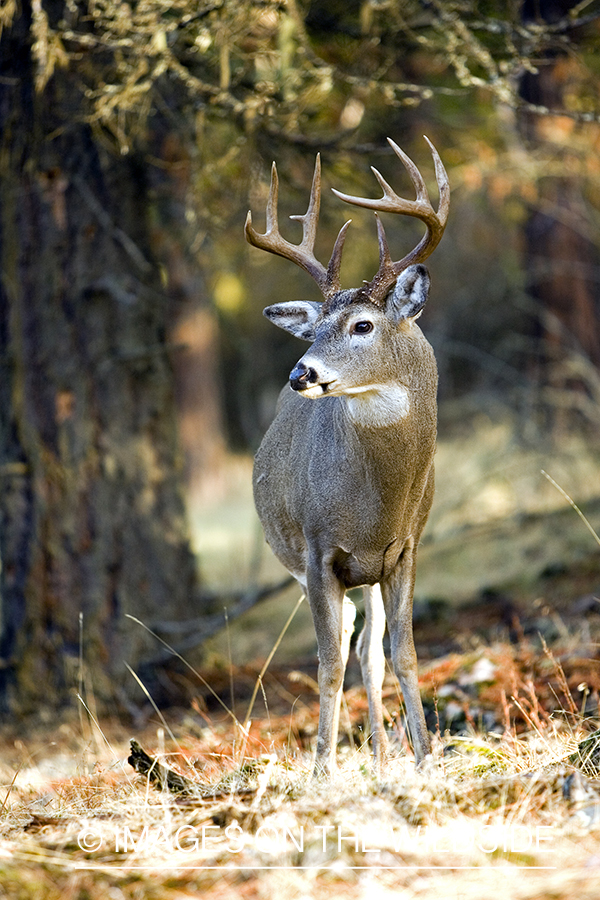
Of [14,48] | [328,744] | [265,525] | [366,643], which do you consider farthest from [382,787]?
[14,48]

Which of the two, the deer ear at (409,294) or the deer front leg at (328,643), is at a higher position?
the deer ear at (409,294)

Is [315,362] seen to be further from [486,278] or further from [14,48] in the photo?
[486,278]

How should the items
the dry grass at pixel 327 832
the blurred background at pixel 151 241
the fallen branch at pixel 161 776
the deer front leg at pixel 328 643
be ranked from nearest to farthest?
the dry grass at pixel 327 832, the fallen branch at pixel 161 776, the deer front leg at pixel 328 643, the blurred background at pixel 151 241

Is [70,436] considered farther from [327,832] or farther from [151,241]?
[327,832]

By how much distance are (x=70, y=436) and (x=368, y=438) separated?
3.75m

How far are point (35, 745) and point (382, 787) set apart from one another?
392 centimetres

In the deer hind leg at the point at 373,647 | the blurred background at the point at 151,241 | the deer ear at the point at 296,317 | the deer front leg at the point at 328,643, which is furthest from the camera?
the blurred background at the point at 151,241

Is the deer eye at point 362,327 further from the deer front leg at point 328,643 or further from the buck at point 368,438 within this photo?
the deer front leg at point 328,643

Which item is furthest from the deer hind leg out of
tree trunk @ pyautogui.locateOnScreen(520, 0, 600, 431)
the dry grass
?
tree trunk @ pyautogui.locateOnScreen(520, 0, 600, 431)

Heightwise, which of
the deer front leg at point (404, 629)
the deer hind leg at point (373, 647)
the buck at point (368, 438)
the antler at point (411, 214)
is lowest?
the deer hind leg at point (373, 647)

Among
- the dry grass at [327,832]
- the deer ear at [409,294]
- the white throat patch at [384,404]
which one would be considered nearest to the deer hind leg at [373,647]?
the dry grass at [327,832]

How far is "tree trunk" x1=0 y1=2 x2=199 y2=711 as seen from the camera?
725 centimetres

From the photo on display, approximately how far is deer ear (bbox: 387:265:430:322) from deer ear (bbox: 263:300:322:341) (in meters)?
0.46

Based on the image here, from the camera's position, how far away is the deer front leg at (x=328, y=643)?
13.9 ft
